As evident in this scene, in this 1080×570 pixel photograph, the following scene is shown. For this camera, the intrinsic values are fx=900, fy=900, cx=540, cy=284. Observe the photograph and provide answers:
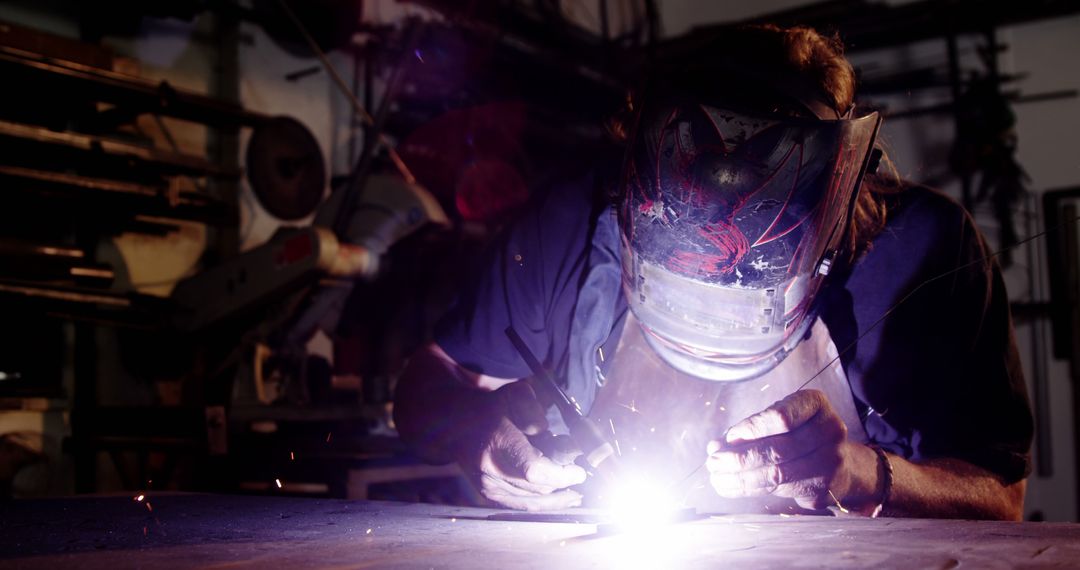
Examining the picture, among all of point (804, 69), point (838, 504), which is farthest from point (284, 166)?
point (838, 504)

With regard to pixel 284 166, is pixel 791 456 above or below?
below

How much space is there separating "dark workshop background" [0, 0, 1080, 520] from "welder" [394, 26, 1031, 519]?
32 cm

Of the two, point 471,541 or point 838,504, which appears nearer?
point 471,541

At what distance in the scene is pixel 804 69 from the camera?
5.06 ft

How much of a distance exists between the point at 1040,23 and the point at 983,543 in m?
6.17

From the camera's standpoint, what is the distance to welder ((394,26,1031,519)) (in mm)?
1454

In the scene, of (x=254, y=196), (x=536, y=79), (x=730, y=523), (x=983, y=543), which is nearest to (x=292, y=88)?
(x=254, y=196)

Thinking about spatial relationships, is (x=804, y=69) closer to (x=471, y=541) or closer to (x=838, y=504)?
(x=838, y=504)

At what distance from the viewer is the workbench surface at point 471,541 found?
37.4 inches

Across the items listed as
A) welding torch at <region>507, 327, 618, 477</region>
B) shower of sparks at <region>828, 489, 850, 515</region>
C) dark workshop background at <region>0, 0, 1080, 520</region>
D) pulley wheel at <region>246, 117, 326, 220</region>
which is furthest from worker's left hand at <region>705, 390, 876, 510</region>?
pulley wheel at <region>246, 117, 326, 220</region>

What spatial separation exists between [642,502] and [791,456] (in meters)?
0.28

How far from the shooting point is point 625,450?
5.69ft

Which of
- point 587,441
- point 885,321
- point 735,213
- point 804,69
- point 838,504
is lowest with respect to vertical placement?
point 838,504

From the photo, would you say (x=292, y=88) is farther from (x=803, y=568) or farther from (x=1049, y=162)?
(x=1049, y=162)
